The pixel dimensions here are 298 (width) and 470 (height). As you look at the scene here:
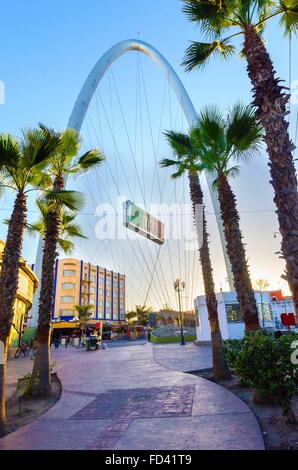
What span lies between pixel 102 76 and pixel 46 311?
35.8 meters

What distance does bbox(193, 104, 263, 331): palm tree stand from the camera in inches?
289

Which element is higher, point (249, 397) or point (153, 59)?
point (153, 59)

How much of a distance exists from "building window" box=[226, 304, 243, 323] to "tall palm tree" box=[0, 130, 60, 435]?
60.3 feet

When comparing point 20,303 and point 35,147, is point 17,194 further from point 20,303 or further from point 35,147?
point 20,303

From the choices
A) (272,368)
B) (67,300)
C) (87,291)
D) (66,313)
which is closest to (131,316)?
(87,291)

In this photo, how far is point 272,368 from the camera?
471 centimetres

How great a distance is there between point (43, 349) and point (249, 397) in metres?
5.83

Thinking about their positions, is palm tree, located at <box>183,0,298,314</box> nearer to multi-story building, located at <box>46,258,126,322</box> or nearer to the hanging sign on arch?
the hanging sign on arch

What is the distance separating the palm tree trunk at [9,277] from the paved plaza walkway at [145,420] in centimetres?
120

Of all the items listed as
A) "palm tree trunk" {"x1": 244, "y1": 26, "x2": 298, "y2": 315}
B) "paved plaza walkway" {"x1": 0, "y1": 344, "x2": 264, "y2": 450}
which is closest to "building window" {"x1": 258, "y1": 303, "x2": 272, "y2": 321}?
"paved plaza walkway" {"x1": 0, "y1": 344, "x2": 264, "y2": 450}

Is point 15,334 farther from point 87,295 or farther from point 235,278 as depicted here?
point 87,295

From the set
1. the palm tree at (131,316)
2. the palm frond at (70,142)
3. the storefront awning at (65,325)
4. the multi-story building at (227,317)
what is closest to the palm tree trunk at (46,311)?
the palm frond at (70,142)

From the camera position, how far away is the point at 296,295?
14.0 ft
